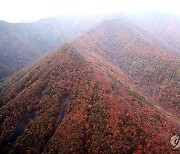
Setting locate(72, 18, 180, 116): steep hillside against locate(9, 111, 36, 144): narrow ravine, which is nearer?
locate(9, 111, 36, 144): narrow ravine

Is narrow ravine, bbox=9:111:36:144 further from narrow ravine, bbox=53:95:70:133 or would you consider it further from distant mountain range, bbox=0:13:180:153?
narrow ravine, bbox=53:95:70:133

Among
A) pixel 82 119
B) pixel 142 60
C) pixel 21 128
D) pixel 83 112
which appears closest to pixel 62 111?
pixel 83 112

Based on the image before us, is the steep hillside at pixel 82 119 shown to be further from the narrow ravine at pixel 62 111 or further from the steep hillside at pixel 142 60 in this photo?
the steep hillside at pixel 142 60

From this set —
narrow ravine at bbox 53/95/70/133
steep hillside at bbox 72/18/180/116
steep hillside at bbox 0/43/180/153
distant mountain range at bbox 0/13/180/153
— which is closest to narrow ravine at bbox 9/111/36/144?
distant mountain range at bbox 0/13/180/153

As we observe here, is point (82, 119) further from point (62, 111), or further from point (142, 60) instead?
point (142, 60)

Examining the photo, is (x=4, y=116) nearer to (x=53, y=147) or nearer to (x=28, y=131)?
(x=28, y=131)

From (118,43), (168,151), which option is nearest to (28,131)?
(168,151)
